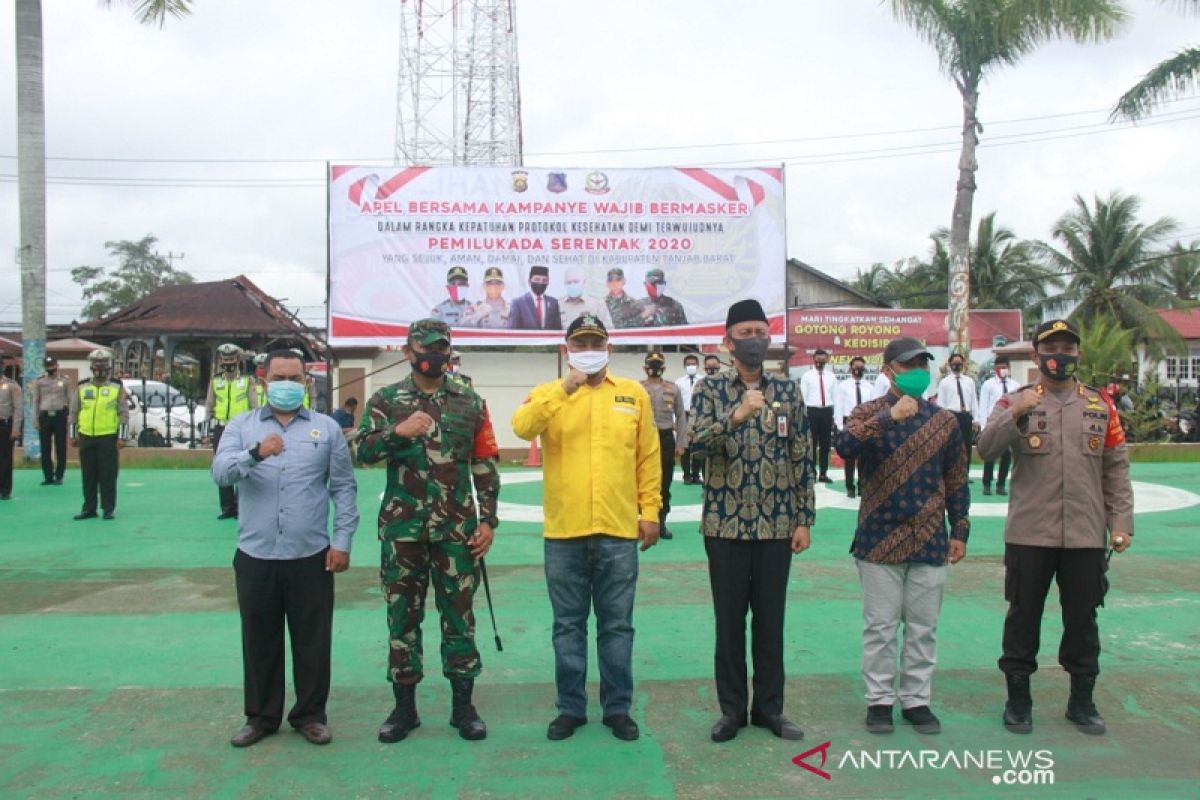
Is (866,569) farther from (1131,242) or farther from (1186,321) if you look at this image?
(1186,321)

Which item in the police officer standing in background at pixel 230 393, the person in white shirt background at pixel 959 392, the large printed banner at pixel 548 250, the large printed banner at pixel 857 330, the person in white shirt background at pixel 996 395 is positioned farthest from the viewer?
the large printed banner at pixel 857 330

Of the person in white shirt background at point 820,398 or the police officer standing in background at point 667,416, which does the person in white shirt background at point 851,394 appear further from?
the police officer standing in background at point 667,416

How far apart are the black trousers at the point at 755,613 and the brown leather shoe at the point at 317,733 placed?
172 centimetres

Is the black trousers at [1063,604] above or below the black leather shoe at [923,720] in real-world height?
above

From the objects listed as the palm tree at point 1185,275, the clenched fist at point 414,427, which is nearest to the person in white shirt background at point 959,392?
the clenched fist at point 414,427

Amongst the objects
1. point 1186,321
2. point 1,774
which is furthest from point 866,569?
point 1186,321

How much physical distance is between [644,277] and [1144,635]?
47.2ft

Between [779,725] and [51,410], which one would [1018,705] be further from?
[51,410]

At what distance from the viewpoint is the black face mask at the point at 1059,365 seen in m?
4.66

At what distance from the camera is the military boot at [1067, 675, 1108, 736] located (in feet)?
15.0

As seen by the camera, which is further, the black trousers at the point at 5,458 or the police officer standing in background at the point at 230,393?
the black trousers at the point at 5,458

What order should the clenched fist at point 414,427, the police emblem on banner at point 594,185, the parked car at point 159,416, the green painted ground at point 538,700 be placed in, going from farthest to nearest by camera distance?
the police emblem on banner at point 594,185, the parked car at point 159,416, the clenched fist at point 414,427, the green painted ground at point 538,700

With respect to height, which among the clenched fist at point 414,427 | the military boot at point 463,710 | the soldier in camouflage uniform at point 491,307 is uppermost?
the soldier in camouflage uniform at point 491,307

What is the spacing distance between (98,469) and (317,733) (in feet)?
24.8
